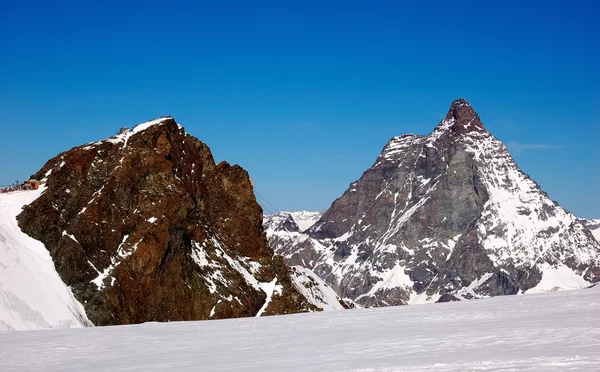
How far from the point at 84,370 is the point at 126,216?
73.6 metres

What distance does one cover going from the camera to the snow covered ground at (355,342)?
18672 mm

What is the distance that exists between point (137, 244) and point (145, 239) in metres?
1.18

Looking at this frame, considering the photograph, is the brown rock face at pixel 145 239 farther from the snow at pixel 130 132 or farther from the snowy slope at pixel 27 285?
the snowy slope at pixel 27 285

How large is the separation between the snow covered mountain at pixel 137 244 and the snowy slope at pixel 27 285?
0.50ft

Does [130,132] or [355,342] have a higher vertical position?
[130,132]

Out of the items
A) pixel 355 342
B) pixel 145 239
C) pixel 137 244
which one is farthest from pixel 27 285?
pixel 355 342

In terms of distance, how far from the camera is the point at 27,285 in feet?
246

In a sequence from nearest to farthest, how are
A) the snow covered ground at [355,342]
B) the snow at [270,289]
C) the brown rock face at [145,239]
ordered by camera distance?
the snow covered ground at [355,342] → the brown rock face at [145,239] → the snow at [270,289]

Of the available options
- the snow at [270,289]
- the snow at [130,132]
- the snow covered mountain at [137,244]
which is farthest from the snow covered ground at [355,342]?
the snow at [270,289]

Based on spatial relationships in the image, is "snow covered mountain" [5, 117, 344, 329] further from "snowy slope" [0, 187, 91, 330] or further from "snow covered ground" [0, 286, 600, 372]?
"snow covered ground" [0, 286, 600, 372]

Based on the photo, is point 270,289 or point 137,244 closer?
point 137,244

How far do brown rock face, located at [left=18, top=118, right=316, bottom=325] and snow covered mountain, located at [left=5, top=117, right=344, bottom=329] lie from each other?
0.43 ft

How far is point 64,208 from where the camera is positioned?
9019 centimetres

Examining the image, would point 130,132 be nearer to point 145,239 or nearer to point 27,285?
point 145,239
